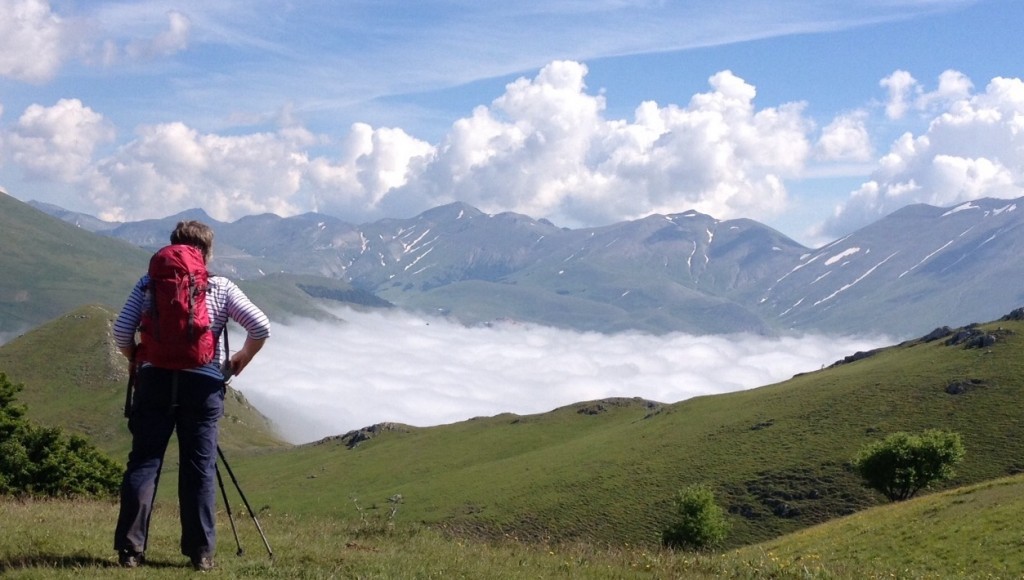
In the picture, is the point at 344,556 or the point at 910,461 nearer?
the point at 344,556

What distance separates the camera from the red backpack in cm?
1002

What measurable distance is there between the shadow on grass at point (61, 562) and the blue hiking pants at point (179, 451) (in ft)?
0.79

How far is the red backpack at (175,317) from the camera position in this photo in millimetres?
10023

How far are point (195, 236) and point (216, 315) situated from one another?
1129 mm

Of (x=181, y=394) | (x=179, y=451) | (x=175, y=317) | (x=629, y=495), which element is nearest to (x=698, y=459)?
(x=629, y=495)

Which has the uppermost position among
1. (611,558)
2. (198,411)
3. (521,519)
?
(198,411)

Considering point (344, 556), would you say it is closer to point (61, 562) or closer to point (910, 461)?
point (61, 562)

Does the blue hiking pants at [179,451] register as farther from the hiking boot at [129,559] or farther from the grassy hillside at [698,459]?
the grassy hillside at [698,459]

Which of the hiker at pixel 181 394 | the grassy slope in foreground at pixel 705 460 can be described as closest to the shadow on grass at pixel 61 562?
the hiker at pixel 181 394

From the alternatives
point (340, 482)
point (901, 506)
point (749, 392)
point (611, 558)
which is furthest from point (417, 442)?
point (611, 558)

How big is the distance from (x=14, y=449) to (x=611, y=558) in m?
36.5

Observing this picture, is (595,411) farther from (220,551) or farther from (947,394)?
(220,551)

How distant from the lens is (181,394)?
10.2 metres

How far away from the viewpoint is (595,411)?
196500 mm
